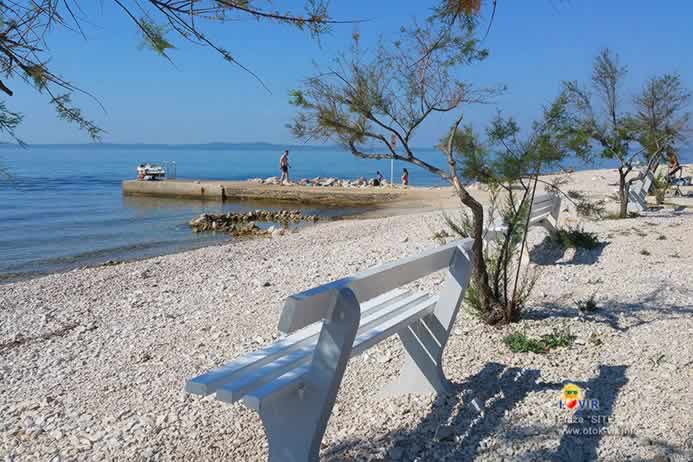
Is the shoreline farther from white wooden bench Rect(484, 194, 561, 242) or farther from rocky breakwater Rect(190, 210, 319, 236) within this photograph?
white wooden bench Rect(484, 194, 561, 242)

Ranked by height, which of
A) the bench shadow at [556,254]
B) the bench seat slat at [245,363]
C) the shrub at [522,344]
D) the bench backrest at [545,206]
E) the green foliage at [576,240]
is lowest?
the shrub at [522,344]

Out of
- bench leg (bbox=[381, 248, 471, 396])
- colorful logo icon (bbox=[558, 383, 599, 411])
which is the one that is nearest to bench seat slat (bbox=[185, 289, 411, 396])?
bench leg (bbox=[381, 248, 471, 396])

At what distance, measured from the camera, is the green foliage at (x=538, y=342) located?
4.52 metres

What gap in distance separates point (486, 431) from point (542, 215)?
5931 millimetres

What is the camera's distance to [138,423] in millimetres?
3725

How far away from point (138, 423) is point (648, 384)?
2980 millimetres

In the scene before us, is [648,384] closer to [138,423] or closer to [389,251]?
[138,423]

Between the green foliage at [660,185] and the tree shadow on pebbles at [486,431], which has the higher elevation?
the green foliage at [660,185]

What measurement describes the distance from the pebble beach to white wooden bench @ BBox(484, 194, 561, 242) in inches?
24.7

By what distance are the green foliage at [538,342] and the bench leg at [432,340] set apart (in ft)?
2.72

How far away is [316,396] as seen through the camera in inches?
104

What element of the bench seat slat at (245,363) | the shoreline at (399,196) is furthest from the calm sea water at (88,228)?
the bench seat slat at (245,363)

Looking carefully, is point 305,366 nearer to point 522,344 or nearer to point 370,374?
point 370,374

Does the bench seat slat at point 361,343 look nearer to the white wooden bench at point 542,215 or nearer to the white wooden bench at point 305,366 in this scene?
the white wooden bench at point 305,366
